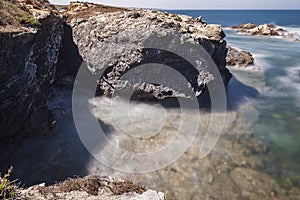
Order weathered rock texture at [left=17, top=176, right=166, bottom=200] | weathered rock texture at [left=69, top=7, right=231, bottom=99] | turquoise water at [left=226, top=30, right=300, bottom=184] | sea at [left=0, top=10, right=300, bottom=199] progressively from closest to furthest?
1. weathered rock texture at [left=17, top=176, right=166, bottom=200]
2. sea at [left=0, top=10, right=300, bottom=199]
3. turquoise water at [left=226, top=30, right=300, bottom=184]
4. weathered rock texture at [left=69, top=7, right=231, bottom=99]

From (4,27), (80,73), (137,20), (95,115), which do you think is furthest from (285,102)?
(4,27)

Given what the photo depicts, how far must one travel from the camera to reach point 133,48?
18234 millimetres

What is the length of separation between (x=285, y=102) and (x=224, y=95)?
4777 millimetres

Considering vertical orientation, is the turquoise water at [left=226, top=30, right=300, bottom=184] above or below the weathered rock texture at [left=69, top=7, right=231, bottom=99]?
below

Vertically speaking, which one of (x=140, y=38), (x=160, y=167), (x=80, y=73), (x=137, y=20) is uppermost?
(x=137, y=20)

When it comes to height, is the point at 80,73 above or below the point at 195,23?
below

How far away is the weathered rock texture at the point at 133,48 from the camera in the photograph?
18266mm

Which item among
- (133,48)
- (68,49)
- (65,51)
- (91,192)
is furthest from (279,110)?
(65,51)

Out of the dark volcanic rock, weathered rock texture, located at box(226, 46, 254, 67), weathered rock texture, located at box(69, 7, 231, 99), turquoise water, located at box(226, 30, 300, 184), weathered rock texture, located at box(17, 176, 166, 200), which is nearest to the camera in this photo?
weathered rock texture, located at box(17, 176, 166, 200)

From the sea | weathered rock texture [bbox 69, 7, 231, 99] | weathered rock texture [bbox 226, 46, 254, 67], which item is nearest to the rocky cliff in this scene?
weathered rock texture [bbox 69, 7, 231, 99]

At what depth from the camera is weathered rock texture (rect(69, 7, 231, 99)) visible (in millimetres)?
18266

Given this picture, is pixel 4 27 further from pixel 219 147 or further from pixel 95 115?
pixel 219 147

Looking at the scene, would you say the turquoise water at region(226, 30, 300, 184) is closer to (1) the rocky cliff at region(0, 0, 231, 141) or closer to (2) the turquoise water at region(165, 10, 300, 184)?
(2) the turquoise water at region(165, 10, 300, 184)

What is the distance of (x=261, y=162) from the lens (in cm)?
1245
